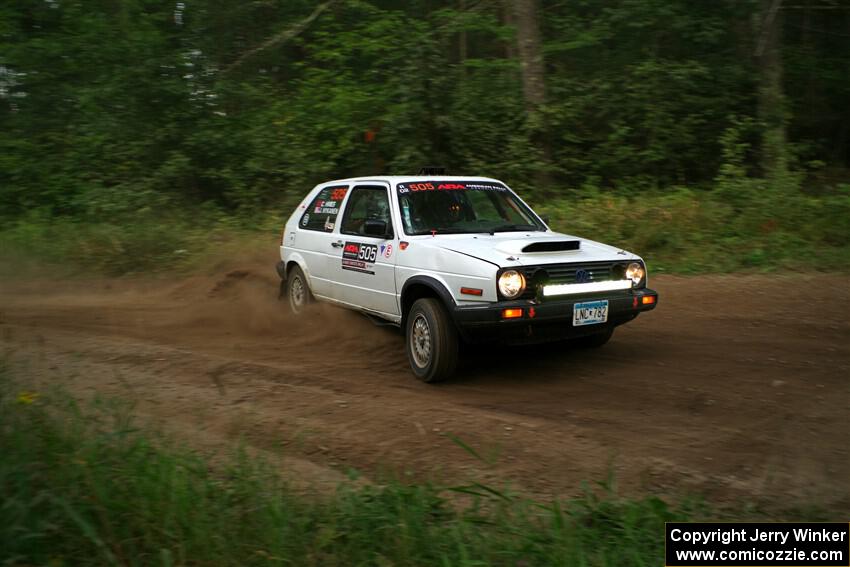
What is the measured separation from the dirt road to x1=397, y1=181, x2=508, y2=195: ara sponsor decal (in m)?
1.48

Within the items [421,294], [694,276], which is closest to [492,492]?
[421,294]

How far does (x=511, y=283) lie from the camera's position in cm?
546

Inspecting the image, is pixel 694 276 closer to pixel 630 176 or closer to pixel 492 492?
pixel 630 176

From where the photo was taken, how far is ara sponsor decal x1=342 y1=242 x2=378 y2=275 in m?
6.76

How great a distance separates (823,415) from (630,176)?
423 inches

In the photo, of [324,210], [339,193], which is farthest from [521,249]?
[324,210]

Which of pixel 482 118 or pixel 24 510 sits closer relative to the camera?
pixel 24 510

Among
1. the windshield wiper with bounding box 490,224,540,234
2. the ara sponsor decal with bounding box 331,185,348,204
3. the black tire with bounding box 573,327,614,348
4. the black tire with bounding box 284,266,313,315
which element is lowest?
the black tire with bounding box 573,327,614,348

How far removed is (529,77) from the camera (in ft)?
49.5

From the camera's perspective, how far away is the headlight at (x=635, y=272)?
6.03 m

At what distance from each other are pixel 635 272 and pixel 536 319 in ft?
3.77

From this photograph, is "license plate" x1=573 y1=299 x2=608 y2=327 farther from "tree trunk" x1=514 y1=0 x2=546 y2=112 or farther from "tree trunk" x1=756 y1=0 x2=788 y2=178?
"tree trunk" x1=514 y1=0 x2=546 y2=112

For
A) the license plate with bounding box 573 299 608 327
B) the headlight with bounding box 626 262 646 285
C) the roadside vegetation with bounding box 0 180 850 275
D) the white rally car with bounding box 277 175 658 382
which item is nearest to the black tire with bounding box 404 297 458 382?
the white rally car with bounding box 277 175 658 382

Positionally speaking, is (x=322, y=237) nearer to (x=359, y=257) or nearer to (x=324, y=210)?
(x=324, y=210)
